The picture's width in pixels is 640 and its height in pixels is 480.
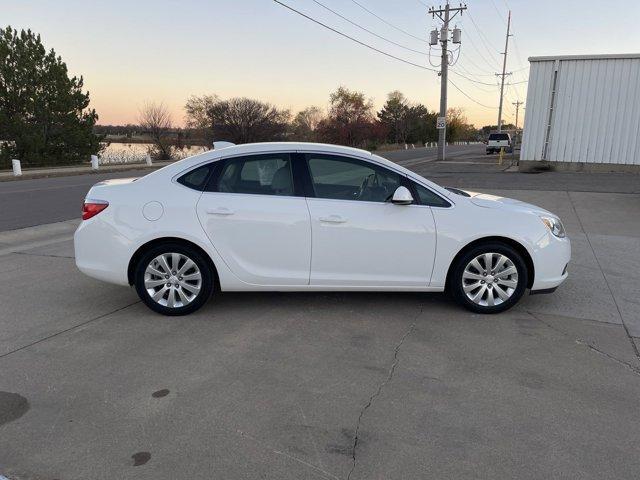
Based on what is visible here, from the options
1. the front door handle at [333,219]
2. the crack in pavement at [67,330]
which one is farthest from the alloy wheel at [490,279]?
the crack in pavement at [67,330]

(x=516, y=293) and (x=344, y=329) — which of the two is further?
(x=516, y=293)

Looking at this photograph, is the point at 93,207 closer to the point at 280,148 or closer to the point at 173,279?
the point at 173,279

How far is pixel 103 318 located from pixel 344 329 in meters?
2.26

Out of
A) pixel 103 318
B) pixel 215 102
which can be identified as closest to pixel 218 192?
pixel 103 318

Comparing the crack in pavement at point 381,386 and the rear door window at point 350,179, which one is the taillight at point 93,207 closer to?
the rear door window at point 350,179

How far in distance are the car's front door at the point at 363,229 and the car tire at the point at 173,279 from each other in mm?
1036

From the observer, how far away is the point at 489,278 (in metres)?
4.76

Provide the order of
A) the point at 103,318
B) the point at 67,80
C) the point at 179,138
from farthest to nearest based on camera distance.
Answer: the point at 179,138, the point at 67,80, the point at 103,318

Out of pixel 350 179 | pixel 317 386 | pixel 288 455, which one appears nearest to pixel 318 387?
pixel 317 386

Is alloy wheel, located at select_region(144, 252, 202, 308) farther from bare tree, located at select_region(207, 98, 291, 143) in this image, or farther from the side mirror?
bare tree, located at select_region(207, 98, 291, 143)

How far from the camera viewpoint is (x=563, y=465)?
2652mm

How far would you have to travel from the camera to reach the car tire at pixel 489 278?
15.5ft

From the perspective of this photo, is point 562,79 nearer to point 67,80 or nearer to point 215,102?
point 67,80

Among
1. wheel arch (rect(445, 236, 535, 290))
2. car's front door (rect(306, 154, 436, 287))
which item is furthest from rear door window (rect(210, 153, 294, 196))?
wheel arch (rect(445, 236, 535, 290))
